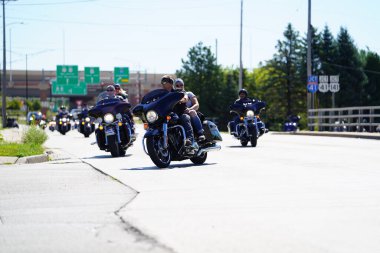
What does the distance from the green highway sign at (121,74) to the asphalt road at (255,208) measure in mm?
66687

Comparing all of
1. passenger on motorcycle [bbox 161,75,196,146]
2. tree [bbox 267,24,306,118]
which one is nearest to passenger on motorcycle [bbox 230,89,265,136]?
passenger on motorcycle [bbox 161,75,196,146]

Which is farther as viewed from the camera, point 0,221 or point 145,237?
point 0,221

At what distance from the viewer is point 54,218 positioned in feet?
22.9

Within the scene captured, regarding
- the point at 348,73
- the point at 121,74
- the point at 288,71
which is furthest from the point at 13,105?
the point at 348,73

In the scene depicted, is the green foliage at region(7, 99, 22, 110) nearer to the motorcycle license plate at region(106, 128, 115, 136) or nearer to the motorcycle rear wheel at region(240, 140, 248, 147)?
the motorcycle rear wheel at region(240, 140, 248, 147)

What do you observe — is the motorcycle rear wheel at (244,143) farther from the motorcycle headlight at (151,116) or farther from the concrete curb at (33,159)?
the motorcycle headlight at (151,116)

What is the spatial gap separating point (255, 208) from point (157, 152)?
5.49 metres

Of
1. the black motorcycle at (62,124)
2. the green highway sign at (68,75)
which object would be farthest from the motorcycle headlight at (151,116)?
the green highway sign at (68,75)

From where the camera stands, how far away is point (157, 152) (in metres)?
12.8

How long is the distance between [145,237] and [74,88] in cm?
7519

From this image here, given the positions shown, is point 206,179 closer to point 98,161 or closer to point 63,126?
point 98,161

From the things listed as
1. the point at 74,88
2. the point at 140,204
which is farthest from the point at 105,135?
the point at 74,88

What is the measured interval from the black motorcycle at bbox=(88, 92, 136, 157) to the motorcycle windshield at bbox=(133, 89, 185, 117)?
410cm

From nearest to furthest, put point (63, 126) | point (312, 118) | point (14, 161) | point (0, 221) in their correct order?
point (0, 221) < point (14, 161) < point (63, 126) < point (312, 118)
